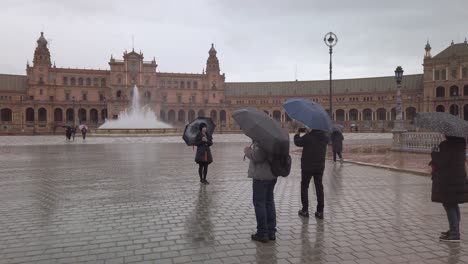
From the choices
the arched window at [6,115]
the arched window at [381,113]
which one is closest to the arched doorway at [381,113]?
the arched window at [381,113]

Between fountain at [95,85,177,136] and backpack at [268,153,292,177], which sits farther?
fountain at [95,85,177,136]

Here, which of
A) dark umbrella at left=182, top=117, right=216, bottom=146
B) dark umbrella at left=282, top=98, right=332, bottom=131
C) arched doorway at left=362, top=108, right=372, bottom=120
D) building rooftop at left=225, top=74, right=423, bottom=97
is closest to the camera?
dark umbrella at left=282, top=98, right=332, bottom=131

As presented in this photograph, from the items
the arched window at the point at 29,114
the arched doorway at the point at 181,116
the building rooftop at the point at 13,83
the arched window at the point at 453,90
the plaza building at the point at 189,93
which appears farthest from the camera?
the arched doorway at the point at 181,116

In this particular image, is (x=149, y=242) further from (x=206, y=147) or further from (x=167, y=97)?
(x=167, y=97)

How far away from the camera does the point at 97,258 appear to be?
5203 millimetres

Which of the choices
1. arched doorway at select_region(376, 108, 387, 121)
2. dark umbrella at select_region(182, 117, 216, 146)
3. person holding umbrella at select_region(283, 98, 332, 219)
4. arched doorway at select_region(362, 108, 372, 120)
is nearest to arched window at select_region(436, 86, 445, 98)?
arched doorway at select_region(376, 108, 387, 121)

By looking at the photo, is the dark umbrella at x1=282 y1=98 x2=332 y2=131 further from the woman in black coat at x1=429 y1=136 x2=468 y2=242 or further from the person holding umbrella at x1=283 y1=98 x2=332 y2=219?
the woman in black coat at x1=429 y1=136 x2=468 y2=242

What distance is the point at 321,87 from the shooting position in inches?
4124

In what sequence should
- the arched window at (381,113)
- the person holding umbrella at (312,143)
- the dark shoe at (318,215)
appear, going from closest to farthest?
the person holding umbrella at (312,143) → the dark shoe at (318,215) → the arched window at (381,113)

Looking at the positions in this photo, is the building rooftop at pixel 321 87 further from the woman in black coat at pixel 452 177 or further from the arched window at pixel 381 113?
the woman in black coat at pixel 452 177

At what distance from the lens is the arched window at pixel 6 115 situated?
300 ft

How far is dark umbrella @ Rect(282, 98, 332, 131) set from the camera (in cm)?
709

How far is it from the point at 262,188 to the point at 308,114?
72.8 inches

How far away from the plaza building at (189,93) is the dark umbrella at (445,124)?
252ft
